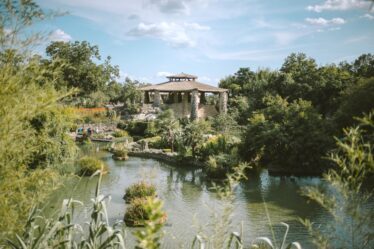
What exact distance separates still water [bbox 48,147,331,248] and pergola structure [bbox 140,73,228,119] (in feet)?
49.5

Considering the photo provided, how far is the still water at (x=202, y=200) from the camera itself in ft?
30.0

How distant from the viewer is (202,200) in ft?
27.6

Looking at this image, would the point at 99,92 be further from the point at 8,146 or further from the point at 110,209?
the point at 8,146

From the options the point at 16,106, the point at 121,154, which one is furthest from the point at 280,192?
the point at 16,106

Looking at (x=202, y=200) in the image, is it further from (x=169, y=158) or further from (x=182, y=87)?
(x=182, y=87)

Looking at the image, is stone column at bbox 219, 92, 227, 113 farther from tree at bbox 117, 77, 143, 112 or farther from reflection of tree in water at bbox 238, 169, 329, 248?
reflection of tree in water at bbox 238, 169, 329, 248

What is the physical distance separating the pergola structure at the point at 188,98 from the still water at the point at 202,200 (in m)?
15.1

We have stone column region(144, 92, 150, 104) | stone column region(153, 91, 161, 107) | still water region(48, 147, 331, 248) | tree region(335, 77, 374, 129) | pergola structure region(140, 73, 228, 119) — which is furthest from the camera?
stone column region(144, 92, 150, 104)

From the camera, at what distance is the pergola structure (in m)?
33.4

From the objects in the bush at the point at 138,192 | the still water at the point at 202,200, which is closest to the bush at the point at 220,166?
the still water at the point at 202,200

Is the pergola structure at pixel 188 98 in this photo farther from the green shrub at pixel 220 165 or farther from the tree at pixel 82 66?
the green shrub at pixel 220 165

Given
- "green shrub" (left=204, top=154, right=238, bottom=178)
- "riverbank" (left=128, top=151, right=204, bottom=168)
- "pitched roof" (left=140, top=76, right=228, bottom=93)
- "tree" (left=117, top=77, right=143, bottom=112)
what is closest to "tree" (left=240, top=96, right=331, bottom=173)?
"green shrub" (left=204, top=154, right=238, bottom=178)

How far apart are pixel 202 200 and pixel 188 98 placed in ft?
89.9

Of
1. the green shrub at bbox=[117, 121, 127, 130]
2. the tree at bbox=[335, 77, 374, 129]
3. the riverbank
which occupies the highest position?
the tree at bbox=[335, 77, 374, 129]
